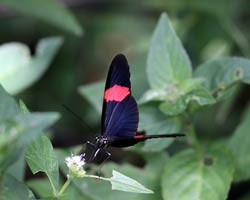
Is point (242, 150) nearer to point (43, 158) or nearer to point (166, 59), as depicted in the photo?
point (166, 59)

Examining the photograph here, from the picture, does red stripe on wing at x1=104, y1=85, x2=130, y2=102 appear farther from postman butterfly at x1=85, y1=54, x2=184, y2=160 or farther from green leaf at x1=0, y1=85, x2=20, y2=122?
green leaf at x1=0, y1=85, x2=20, y2=122

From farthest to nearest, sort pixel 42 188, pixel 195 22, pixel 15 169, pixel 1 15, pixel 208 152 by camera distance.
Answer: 1. pixel 1 15
2. pixel 195 22
3. pixel 42 188
4. pixel 208 152
5. pixel 15 169

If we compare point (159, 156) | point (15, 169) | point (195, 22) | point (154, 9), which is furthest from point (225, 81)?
point (154, 9)

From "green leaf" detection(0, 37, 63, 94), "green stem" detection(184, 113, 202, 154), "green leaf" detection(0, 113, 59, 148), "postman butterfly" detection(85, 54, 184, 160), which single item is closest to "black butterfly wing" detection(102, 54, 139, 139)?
"postman butterfly" detection(85, 54, 184, 160)

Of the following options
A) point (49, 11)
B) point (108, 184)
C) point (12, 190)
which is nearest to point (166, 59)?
point (108, 184)

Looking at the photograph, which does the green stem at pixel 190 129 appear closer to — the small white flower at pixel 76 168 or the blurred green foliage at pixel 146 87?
the blurred green foliage at pixel 146 87

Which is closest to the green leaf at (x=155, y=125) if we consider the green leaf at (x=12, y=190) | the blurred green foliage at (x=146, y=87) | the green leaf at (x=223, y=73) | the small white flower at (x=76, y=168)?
the blurred green foliage at (x=146, y=87)

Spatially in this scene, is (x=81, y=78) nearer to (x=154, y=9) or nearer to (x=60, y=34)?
(x=60, y=34)
